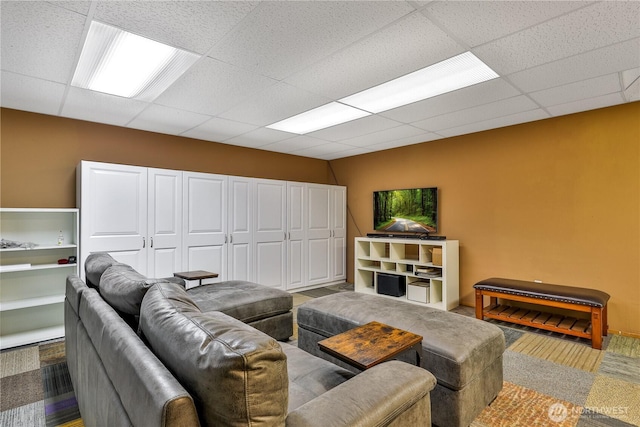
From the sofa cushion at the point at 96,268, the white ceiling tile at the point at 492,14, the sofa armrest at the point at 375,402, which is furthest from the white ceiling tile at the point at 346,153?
the sofa armrest at the point at 375,402

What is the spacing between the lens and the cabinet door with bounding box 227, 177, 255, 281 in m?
4.67

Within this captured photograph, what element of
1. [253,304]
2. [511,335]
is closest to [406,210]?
[511,335]

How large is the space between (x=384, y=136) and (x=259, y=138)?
1.81 m

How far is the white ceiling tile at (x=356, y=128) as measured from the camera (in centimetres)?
397

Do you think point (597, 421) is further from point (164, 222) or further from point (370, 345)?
point (164, 222)

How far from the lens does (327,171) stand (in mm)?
6648

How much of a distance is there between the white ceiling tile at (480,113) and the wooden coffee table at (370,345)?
8.80 feet

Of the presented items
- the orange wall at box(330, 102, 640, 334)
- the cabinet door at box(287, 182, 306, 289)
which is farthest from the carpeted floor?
the cabinet door at box(287, 182, 306, 289)

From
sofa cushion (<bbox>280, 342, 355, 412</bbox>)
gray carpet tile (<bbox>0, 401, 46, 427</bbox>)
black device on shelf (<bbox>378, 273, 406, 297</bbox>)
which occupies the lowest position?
gray carpet tile (<bbox>0, 401, 46, 427</bbox>)

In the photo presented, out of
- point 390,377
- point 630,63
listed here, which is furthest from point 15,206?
point 630,63

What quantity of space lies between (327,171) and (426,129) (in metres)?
2.64

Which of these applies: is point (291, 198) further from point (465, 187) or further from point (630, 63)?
point (630, 63)

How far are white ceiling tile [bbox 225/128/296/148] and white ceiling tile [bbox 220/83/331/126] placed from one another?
47 cm

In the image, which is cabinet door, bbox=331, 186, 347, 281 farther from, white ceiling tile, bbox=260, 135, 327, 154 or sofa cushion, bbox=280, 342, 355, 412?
sofa cushion, bbox=280, 342, 355, 412
